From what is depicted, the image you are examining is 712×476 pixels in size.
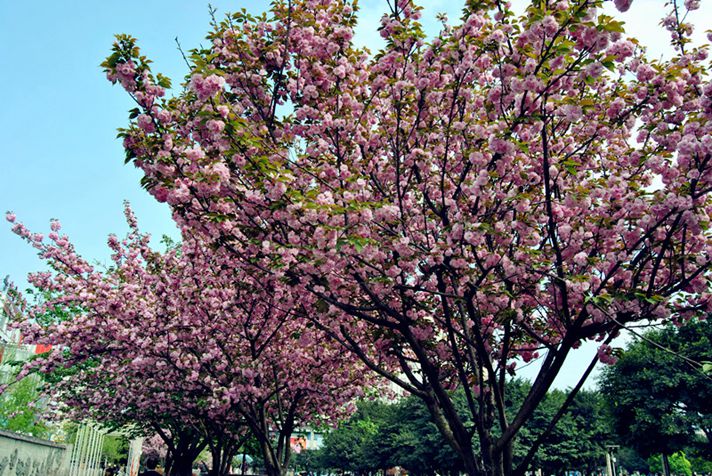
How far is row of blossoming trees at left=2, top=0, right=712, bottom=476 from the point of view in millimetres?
5445

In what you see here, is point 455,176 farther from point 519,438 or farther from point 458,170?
point 519,438

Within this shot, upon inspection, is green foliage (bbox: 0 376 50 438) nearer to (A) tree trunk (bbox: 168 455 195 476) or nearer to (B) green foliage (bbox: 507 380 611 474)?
(A) tree trunk (bbox: 168 455 195 476)

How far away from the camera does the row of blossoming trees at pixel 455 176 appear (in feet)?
17.9

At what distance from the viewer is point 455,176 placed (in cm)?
788

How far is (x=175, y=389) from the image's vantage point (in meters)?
13.4

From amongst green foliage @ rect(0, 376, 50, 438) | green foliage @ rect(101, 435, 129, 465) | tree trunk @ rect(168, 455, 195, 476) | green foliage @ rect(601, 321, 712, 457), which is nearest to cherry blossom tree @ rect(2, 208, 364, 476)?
tree trunk @ rect(168, 455, 195, 476)

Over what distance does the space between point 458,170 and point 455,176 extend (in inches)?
9.3

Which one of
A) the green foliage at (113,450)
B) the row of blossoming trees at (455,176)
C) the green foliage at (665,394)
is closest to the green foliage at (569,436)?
the green foliage at (665,394)

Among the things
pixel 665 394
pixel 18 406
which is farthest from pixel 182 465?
pixel 665 394

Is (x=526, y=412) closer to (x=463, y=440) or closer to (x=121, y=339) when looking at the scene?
(x=463, y=440)

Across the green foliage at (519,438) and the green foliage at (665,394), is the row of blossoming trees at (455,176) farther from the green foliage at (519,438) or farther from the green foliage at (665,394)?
the green foliage at (665,394)

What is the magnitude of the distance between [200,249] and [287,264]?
424 centimetres

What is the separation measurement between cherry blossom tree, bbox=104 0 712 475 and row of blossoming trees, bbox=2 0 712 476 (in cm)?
3

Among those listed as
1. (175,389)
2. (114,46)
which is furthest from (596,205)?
(175,389)
